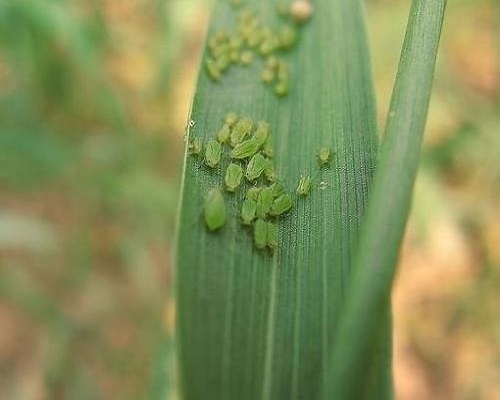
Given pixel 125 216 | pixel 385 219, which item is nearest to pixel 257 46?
pixel 385 219

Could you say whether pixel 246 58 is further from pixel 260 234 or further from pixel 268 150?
pixel 260 234

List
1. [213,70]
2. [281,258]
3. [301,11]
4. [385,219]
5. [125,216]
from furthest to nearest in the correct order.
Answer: [125,216] → [301,11] → [213,70] → [281,258] → [385,219]

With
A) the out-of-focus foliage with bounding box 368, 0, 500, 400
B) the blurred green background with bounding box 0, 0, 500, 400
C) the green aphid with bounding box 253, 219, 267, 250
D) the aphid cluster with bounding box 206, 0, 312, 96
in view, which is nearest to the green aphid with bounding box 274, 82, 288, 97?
the aphid cluster with bounding box 206, 0, 312, 96

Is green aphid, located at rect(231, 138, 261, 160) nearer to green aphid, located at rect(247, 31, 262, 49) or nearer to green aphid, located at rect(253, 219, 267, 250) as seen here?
green aphid, located at rect(253, 219, 267, 250)

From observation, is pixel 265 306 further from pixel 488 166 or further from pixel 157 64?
pixel 488 166

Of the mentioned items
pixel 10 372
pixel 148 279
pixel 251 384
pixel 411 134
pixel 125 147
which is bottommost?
pixel 10 372

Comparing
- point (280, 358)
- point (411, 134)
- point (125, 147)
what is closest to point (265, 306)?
point (280, 358)
